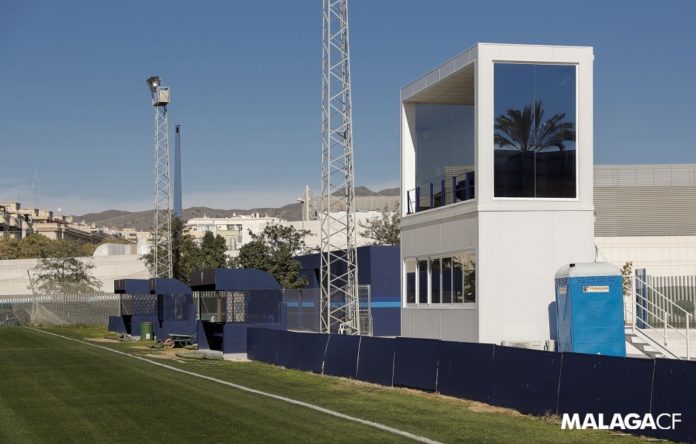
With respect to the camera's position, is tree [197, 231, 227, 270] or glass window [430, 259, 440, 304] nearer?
glass window [430, 259, 440, 304]

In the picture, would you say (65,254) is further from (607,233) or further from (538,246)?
(538,246)

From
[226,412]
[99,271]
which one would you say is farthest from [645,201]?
[99,271]

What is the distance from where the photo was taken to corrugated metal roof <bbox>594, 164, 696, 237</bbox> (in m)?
64.0

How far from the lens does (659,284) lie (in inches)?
1341

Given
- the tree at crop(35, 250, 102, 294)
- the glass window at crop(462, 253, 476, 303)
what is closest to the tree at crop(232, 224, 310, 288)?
the tree at crop(35, 250, 102, 294)

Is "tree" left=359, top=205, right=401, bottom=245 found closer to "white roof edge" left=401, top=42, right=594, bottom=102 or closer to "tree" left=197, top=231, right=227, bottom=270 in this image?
"tree" left=197, top=231, right=227, bottom=270

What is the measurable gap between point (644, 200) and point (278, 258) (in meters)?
25.3

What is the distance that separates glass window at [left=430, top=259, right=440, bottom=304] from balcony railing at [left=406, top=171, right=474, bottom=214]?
1.96 metres

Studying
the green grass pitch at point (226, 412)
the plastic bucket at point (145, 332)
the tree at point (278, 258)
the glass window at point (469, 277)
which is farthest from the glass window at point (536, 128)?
the tree at point (278, 258)

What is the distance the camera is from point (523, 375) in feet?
63.9

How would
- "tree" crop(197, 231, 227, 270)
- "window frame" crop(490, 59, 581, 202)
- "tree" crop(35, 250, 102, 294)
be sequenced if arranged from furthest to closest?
"tree" crop(35, 250, 102, 294) < "tree" crop(197, 231, 227, 270) < "window frame" crop(490, 59, 581, 202)

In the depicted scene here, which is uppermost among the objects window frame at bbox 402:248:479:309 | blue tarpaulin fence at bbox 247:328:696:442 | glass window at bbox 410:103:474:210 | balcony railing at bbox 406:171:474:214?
glass window at bbox 410:103:474:210

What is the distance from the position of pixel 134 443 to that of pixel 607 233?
50678 mm

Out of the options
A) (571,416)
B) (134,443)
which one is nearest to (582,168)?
(571,416)
